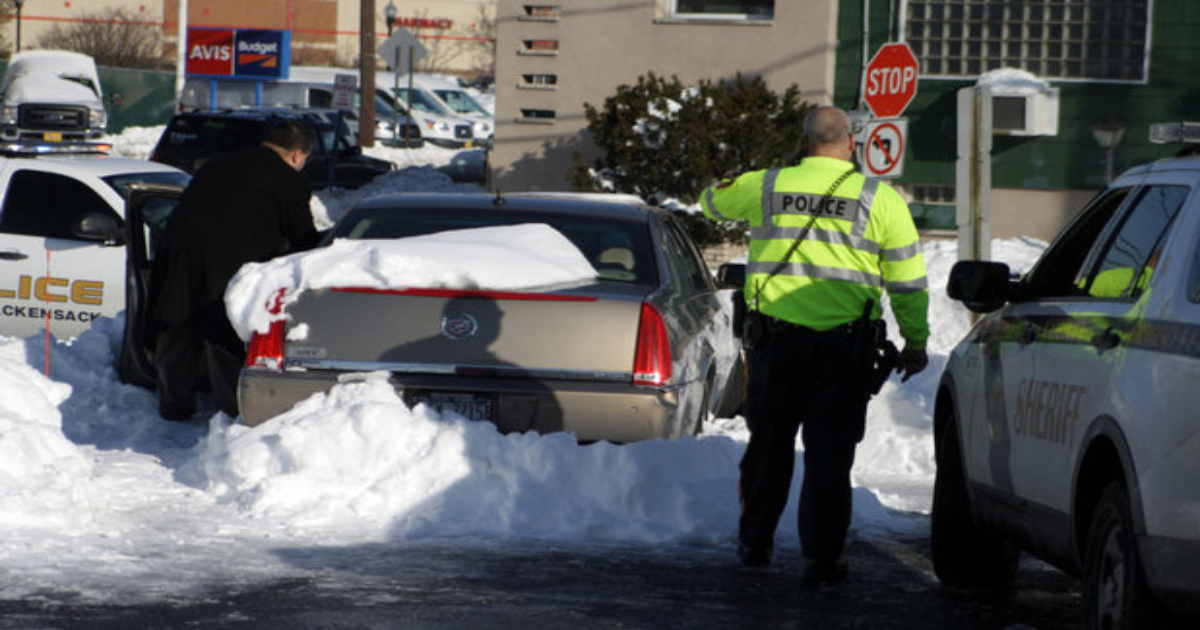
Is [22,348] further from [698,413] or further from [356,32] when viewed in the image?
[356,32]

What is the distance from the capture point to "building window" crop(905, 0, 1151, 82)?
2281 centimetres

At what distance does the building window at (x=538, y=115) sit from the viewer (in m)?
25.4

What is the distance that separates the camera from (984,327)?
7.10m

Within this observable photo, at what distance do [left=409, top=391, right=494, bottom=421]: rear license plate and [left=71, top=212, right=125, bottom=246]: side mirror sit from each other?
16.4ft

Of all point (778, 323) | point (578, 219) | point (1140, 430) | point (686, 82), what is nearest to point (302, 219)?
point (578, 219)

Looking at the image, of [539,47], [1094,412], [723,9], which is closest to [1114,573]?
[1094,412]

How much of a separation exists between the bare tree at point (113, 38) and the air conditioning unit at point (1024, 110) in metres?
47.6

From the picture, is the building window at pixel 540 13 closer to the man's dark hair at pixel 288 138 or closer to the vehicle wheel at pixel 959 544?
the man's dark hair at pixel 288 138

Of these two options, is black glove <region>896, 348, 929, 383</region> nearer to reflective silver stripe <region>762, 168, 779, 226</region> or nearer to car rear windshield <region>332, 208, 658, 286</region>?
reflective silver stripe <region>762, 168, 779, 226</region>

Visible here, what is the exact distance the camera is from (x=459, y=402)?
27.0ft

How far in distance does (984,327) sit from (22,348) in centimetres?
617

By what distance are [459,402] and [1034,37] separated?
53.6 ft

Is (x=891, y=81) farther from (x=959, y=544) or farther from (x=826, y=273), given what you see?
(x=959, y=544)

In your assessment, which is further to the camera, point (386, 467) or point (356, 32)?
point (356, 32)
